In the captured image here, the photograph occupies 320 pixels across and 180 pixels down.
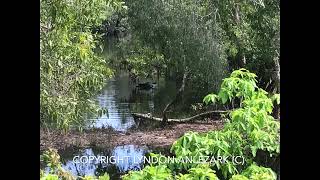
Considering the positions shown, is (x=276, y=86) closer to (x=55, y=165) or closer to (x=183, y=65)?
(x=183, y=65)

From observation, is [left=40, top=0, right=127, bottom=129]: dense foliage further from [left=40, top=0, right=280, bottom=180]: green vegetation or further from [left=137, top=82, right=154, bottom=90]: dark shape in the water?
[left=137, top=82, right=154, bottom=90]: dark shape in the water

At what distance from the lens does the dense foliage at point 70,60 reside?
1798mm

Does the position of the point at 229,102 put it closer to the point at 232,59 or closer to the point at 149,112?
the point at 232,59

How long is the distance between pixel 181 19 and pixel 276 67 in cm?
53

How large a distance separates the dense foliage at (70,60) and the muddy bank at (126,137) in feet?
0.21

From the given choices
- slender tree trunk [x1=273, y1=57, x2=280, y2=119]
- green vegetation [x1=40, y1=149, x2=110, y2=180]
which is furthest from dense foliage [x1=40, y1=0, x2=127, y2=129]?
slender tree trunk [x1=273, y1=57, x2=280, y2=119]

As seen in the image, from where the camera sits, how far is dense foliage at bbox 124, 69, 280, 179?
1.68 meters

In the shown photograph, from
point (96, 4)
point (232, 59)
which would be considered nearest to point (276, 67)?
point (232, 59)

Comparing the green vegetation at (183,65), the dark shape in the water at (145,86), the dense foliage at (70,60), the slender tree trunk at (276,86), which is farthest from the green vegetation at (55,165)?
the slender tree trunk at (276,86)

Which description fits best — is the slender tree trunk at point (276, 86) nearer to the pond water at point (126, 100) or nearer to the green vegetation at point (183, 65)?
the green vegetation at point (183, 65)

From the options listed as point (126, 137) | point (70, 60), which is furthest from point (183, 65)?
point (70, 60)

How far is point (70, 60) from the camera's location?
191 centimetres

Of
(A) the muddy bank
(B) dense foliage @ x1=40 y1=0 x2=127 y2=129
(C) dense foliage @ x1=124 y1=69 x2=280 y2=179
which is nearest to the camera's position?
(C) dense foliage @ x1=124 y1=69 x2=280 y2=179

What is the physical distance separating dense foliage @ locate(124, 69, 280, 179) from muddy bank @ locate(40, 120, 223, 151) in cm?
15
